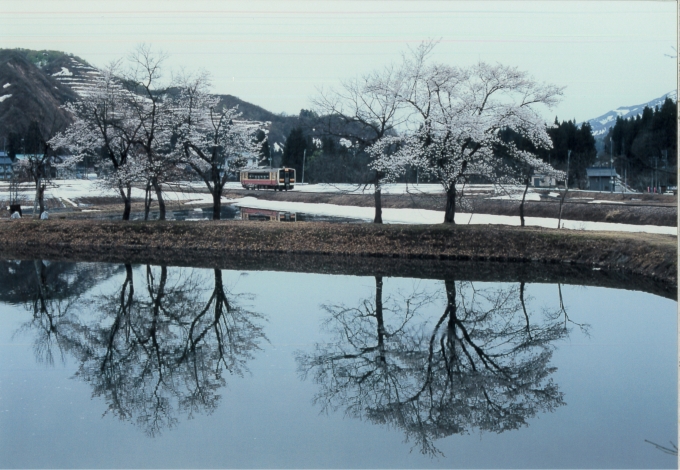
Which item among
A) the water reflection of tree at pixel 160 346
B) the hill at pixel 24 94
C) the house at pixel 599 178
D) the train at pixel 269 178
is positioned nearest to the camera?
the water reflection of tree at pixel 160 346

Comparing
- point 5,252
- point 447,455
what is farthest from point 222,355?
point 5,252

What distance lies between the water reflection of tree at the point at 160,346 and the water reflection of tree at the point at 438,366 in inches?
62.8

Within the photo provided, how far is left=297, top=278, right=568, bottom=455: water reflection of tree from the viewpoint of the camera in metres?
9.41

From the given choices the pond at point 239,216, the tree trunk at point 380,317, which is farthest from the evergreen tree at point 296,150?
the tree trunk at point 380,317

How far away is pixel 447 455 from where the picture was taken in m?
8.09

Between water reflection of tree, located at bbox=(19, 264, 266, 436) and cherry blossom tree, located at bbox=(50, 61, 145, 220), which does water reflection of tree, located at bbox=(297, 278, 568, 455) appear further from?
cherry blossom tree, located at bbox=(50, 61, 145, 220)

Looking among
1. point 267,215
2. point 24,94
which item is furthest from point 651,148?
point 24,94

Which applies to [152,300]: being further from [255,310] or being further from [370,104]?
[370,104]

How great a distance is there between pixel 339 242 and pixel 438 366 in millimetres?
14270

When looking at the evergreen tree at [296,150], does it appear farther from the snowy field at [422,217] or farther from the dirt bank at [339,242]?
the dirt bank at [339,242]

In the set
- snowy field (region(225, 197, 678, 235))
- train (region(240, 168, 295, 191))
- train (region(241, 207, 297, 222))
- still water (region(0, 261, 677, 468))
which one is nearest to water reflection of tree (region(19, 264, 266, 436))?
still water (region(0, 261, 677, 468))

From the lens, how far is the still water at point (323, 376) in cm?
812

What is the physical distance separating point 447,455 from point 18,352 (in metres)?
8.00

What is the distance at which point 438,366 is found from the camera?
37.9 ft
